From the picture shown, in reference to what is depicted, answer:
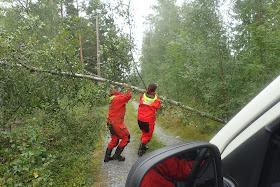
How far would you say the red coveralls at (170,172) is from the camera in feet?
3.39

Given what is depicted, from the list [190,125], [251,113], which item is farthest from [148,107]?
[251,113]

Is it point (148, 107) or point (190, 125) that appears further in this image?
point (190, 125)

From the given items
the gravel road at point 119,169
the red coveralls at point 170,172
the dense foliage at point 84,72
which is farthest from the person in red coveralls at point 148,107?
the red coveralls at point 170,172

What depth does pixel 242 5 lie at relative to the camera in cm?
513

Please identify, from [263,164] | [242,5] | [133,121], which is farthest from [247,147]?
[133,121]

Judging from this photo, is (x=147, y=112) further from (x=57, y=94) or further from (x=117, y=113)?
(x=57, y=94)

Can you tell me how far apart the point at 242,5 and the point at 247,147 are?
5386 mm

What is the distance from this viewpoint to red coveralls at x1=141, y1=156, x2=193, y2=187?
3.39ft

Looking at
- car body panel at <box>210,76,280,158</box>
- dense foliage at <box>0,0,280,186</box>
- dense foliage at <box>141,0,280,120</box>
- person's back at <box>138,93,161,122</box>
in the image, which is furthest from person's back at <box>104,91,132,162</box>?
car body panel at <box>210,76,280,158</box>

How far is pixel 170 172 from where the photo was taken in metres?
1.13

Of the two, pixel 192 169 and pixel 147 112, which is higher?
pixel 192 169

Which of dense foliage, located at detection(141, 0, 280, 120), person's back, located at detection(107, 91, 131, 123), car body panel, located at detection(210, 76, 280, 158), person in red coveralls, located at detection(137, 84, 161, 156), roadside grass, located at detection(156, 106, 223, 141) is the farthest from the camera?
roadside grass, located at detection(156, 106, 223, 141)

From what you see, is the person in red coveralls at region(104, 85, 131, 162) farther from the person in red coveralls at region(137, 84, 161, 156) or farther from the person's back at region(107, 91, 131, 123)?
the person in red coveralls at region(137, 84, 161, 156)

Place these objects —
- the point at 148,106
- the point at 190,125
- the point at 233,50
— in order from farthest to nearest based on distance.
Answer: the point at 190,125 → the point at 148,106 → the point at 233,50
